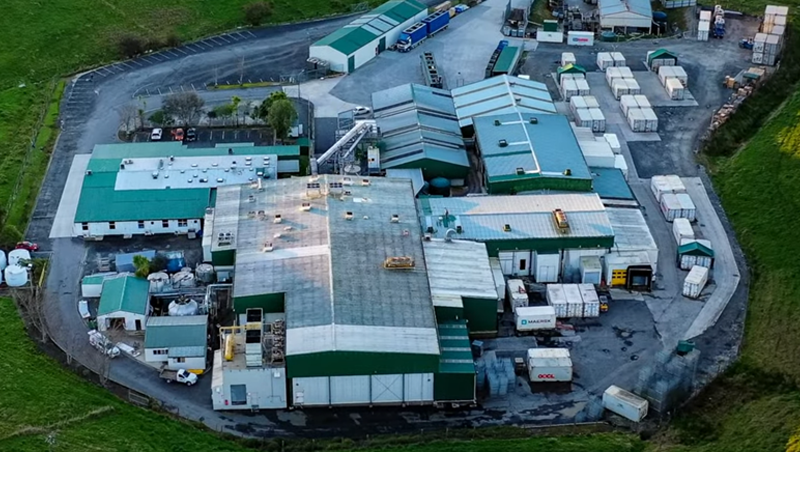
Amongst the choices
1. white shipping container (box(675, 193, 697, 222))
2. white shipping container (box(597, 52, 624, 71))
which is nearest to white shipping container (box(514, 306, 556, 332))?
white shipping container (box(675, 193, 697, 222))

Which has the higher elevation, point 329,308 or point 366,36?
point 366,36

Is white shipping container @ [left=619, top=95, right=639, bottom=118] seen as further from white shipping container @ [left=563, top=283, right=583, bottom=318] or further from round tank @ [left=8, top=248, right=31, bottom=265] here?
round tank @ [left=8, top=248, right=31, bottom=265]

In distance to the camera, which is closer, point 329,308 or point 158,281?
point 329,308

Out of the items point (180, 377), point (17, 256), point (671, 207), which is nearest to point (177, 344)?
point (180, 377)

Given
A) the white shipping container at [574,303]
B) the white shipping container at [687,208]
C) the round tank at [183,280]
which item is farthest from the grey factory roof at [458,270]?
the white shipping container at [687,208]

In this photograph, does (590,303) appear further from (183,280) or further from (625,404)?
(183,280)

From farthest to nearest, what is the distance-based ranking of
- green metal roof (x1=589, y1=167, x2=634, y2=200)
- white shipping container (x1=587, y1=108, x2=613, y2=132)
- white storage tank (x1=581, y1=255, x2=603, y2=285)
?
1. white shipping container (x1=587, y1=108, x2=613, y2=132)
2. green metal roof (x1=589, y1=167, x2=634, y2=200)
3. white storage tank (x1=581, y1=255, x2=603, y2=285)

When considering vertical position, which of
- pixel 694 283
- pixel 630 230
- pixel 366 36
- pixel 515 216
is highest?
pixel 366 36
